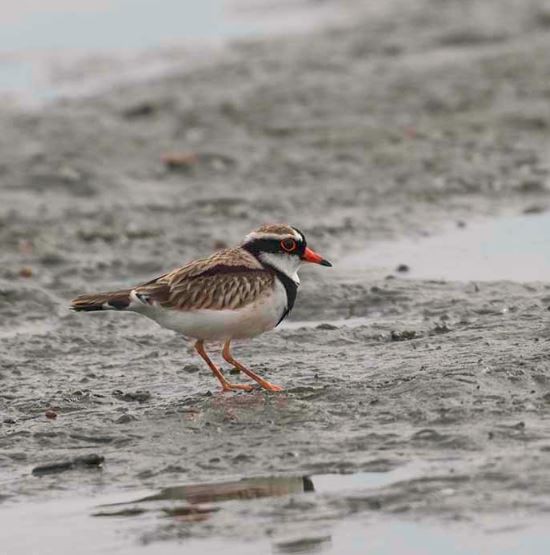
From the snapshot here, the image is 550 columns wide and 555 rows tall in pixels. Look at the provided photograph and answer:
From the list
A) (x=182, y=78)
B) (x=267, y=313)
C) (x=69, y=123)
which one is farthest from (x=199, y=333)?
(x=182, y=78)

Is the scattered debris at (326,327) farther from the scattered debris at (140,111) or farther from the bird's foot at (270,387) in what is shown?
the scattered debris at (140,111)

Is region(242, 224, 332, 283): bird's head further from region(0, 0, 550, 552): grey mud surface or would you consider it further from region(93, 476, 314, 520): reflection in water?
region(93, 476, 314, 520): reflection in water

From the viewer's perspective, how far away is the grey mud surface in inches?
285

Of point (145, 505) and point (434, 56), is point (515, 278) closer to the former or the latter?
point (145, 505)

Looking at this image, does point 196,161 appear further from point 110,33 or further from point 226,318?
point 110,33

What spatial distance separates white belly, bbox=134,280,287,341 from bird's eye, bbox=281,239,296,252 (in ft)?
0.95

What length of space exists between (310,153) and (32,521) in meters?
8.71

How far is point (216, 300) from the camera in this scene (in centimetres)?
851

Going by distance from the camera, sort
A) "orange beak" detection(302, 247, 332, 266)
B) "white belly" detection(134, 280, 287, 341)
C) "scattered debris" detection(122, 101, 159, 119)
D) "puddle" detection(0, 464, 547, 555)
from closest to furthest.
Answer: "puddle" detection(0, 464, 547, 555)
"white belly" detection(134, 280, 287, 341)
"orange beak" detection(302, 247, 332, 266)
"scattered debris" detection(122, 101, 159, 119)

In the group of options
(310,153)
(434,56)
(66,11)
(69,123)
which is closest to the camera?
(310,153)

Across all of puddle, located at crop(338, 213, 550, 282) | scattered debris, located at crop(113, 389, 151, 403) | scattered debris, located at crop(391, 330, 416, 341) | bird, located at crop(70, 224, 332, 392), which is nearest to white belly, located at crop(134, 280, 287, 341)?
bird, located at crop(70, 224, 332, 392)

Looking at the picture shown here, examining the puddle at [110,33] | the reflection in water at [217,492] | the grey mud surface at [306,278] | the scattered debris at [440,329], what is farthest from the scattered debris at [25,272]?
the puddle at [110,33]

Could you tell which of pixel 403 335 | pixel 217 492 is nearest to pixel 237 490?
pixel 217 492

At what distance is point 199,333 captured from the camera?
8594 mm
